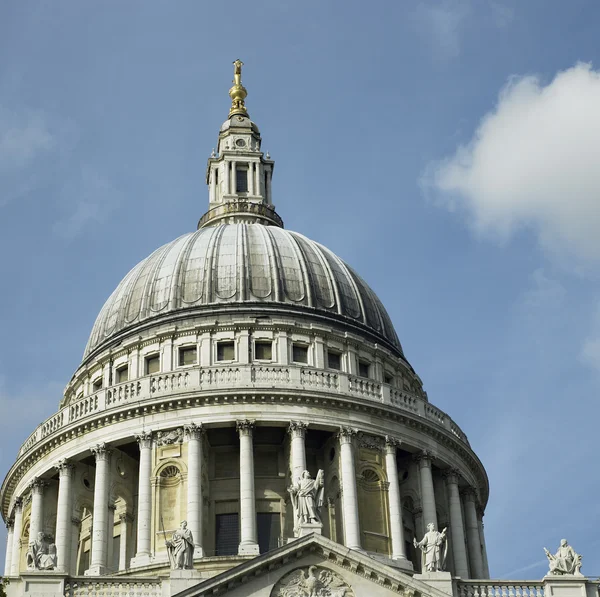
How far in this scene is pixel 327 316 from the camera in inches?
2761

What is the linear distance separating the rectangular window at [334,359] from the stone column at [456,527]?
23.3 ft

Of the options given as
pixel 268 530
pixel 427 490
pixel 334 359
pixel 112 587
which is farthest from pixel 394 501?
pixel 112 587

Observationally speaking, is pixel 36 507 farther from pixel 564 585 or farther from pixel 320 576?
pixel 564 585

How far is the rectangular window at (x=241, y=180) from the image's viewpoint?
79.7m

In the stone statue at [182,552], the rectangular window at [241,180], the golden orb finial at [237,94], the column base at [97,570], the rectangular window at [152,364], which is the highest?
the golden orb finial at [237,94]

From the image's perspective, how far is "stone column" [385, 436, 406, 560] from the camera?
6169 cm

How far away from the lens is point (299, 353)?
68.3m

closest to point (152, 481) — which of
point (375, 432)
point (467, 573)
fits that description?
point (375, 432)

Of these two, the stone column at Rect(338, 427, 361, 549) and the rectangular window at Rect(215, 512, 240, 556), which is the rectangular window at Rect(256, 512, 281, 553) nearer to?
the rectangular window at Rect(215, 512, 240, 556)

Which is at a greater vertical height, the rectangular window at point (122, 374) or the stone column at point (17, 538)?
the rectangular window at point (122, 374)

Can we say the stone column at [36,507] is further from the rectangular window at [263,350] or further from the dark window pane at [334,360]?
the dark window pane at [334,360]

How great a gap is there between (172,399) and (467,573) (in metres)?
15.3

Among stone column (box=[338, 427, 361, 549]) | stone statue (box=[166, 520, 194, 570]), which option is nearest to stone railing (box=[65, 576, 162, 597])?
stone statue (box=[166, 520, 194, 570])

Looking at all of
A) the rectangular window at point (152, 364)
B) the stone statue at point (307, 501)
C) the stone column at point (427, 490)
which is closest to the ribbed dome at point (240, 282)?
the rectangular window at point (152, 364)
